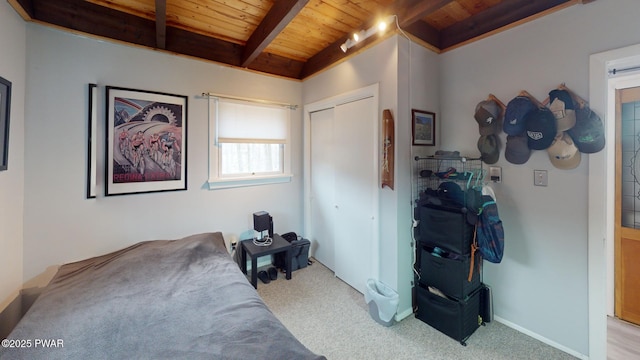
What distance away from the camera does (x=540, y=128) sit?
181 centimetres

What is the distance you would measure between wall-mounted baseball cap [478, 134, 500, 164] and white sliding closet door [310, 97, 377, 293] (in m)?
0.95

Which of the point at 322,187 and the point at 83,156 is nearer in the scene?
the point at 83,156

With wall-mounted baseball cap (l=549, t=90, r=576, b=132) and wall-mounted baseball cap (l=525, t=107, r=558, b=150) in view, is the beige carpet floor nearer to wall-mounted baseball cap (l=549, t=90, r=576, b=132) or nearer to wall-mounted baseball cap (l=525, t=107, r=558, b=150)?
wall-mounted baseball cap (l=525, t=107, r=558, b=150)

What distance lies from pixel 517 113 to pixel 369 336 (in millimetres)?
2191

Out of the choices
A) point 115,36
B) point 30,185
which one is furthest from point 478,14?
point 30,185

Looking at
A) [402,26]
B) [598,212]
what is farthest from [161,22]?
[598,212]

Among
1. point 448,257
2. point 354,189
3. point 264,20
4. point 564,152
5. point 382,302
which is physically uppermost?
point 264,20

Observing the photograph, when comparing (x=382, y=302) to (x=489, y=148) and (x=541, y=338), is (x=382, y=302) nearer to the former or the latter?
(x=541, y=338)

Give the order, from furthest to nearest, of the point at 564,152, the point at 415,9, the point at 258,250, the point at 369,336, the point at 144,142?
the point at 258,250, the point at 144,142, the point at 369,336, the point at 415,9, the point at 564,152

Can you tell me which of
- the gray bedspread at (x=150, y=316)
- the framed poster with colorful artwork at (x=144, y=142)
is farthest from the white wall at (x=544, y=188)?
the framed poster with colorful artwork at (x=144, y=142)

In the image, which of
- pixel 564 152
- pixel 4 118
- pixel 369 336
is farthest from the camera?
pixel 369 336

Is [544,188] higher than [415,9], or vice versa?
[415,9]

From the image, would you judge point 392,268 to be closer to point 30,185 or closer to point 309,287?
point 309,287

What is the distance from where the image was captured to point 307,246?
3203 mm
